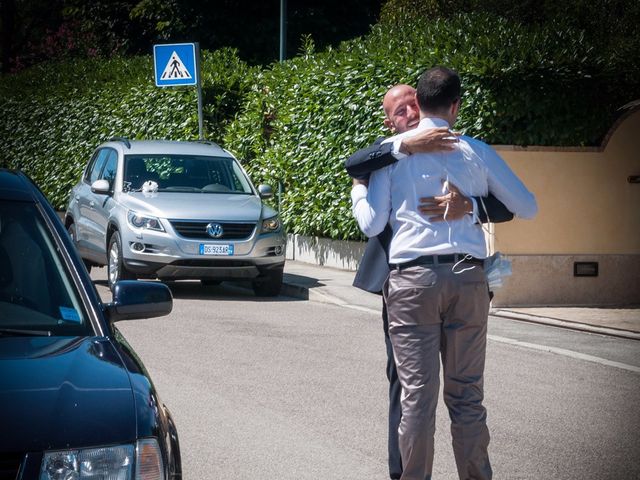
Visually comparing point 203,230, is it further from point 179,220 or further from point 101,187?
point 101,187

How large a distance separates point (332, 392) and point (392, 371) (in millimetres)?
3093

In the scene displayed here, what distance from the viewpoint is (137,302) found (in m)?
4.59

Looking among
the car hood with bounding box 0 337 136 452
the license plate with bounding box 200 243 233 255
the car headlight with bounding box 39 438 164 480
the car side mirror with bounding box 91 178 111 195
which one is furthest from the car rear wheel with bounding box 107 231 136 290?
the car headlight with bounding box 39 438 164 480

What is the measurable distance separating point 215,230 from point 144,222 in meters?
0.84

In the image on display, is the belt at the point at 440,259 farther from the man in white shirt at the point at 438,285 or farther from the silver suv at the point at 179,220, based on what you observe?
the silver suv at the point at 179,220

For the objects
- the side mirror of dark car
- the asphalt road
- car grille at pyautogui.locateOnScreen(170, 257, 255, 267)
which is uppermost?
the side mirror of dark car

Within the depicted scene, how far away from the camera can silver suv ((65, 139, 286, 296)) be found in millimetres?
14969

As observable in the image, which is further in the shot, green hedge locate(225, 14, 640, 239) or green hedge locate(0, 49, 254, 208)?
green hedge locate(0, 49, 254, 208)

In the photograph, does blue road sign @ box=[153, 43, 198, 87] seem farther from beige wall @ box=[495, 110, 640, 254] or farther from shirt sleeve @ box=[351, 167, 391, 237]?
shirt sleeve @ box=[351, 167, 391, 237]

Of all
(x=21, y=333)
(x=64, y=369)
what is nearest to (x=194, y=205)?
(x=21, y=333)

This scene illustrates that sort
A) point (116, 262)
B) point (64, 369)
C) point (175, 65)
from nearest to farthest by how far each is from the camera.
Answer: point (64, 369), point (116, 262), point (175, 65)

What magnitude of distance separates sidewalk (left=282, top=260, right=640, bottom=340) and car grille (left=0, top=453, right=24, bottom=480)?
9347mm

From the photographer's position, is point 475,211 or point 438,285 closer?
point 438,285

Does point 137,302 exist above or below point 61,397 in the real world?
above
